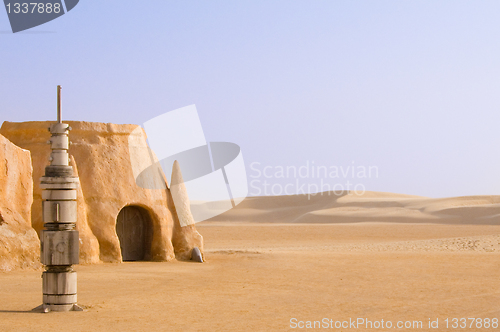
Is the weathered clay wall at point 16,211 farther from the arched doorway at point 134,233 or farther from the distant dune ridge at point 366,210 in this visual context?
the distant dune ridge at point 366,210

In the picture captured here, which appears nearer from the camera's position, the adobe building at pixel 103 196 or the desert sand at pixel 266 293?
the desert sand at pixel 266 293

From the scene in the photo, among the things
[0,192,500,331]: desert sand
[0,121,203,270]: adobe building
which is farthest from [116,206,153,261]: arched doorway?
[0,192,500,331]: desert sand

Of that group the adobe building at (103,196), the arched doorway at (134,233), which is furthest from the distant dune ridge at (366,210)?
the arched doorway at (134,233)

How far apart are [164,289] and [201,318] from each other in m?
3.07

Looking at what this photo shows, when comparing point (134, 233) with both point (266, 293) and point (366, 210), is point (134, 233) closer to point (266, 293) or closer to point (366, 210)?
point (266, 293)

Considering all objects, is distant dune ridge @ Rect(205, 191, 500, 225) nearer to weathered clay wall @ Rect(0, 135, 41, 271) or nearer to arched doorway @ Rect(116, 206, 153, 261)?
arched doorway @ Rect(116, 206, 153, 261)

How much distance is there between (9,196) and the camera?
46.5ft

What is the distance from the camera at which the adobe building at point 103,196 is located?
1473 centimetres

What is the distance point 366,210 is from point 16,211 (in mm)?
48250

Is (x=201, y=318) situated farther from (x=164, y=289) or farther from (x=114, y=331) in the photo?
(x=164, y=289)

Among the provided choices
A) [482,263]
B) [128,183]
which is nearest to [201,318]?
[128,183]

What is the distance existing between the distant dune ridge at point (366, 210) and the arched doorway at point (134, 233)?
1399 inches

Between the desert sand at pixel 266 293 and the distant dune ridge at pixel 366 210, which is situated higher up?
the distant dune ridge at pixel 366 210

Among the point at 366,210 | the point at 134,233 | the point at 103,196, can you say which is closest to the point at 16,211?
the point at 103,196
